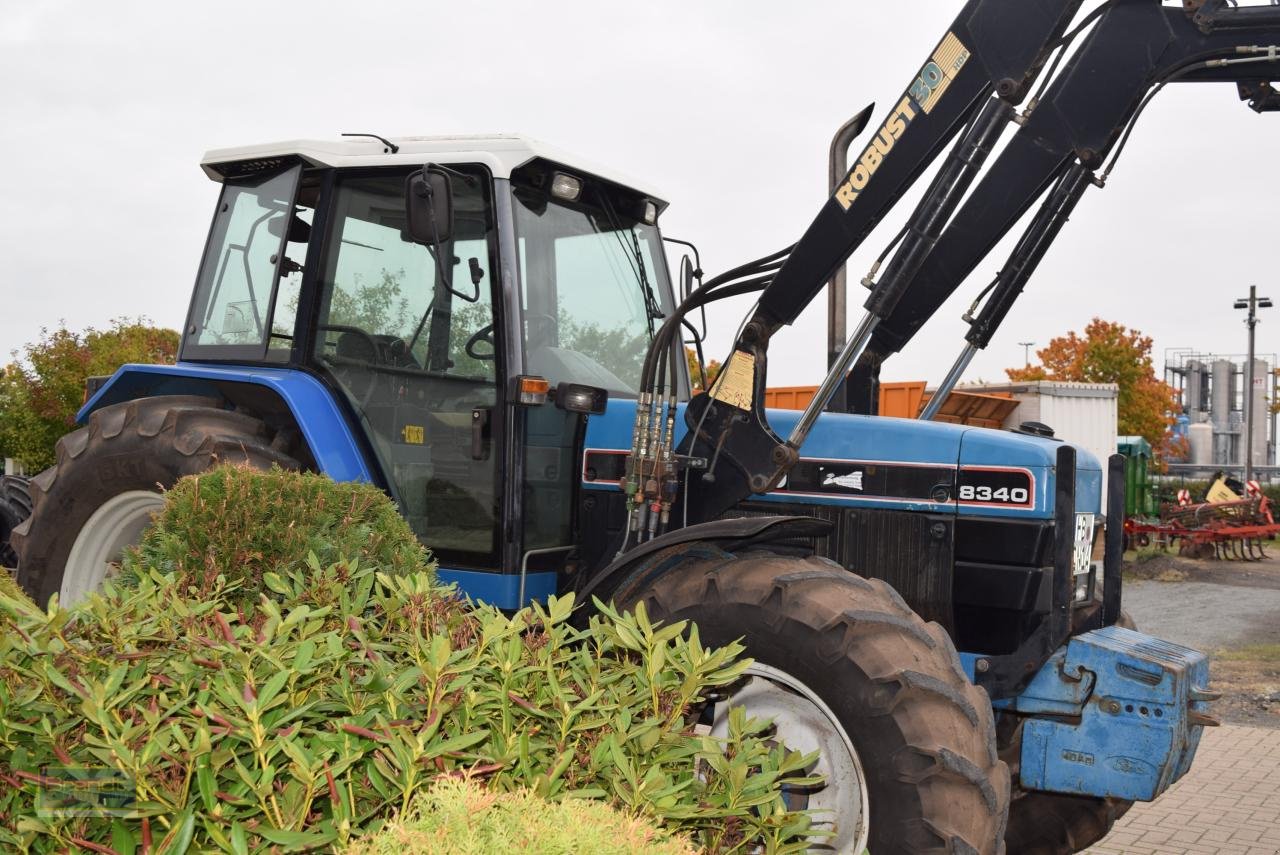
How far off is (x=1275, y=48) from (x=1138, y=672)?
83.6 inches

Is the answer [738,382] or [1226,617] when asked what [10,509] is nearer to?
[738,382]

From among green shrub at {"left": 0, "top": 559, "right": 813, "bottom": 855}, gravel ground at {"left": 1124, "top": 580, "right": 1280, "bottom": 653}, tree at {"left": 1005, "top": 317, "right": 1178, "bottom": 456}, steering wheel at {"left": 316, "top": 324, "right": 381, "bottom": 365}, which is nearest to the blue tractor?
steering wheel at {"left": 316, "top": 324, "right": 381, "bottom": 365}

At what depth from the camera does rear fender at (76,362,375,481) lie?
4.64 meters

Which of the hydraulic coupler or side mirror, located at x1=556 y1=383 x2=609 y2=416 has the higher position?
side mirror, located at x1=556 y1=383 x2=609 y2=416

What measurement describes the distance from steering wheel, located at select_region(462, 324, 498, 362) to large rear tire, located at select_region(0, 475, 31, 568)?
229 inches

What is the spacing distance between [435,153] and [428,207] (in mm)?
663

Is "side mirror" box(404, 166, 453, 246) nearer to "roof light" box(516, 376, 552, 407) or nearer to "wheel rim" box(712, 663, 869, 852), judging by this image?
"roof light" box(516, 376, 552, 407)

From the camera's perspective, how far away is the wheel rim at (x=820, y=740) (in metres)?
3.34

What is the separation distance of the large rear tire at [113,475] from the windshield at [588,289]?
1200mm

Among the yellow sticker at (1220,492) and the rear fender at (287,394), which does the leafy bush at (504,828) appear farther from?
the yellow sticker at (1220,492)

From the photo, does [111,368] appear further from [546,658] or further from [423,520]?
[546,658]

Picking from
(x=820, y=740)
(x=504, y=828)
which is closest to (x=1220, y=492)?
(x=820, y=740)

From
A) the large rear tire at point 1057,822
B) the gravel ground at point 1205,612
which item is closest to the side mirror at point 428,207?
the large rear tire at point 1057,822

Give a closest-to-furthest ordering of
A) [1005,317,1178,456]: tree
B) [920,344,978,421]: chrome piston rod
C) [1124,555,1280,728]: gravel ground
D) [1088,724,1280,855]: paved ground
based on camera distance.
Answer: [920,344,978,421]: chrome piston rod
[1088,724,1280,855]: paved ground
[1124,555,1280,728]: gravel ground
[1005,317,1178,456]: tree
